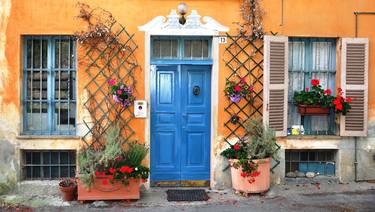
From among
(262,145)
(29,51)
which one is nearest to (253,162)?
(262,145)

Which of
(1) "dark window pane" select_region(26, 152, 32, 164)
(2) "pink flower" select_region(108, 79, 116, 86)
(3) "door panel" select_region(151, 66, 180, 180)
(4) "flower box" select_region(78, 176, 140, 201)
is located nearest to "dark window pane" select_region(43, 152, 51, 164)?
(1) "dark window pane" select_region(26, 152, 32, 164)

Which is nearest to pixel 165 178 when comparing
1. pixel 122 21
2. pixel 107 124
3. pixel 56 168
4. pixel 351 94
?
pixel 107 124

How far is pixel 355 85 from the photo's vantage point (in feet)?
28.9

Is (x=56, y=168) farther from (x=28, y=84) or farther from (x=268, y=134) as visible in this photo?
(x=268, y=134)

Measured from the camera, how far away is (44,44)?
874 cm

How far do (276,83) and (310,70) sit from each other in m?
0.94

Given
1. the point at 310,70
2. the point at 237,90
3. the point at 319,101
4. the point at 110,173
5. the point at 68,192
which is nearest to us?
the point at 110,173

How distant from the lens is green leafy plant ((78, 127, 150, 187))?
7.70 m

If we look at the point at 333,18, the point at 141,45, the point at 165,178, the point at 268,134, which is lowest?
the point at 165,178

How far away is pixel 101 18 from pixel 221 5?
2.13 meters

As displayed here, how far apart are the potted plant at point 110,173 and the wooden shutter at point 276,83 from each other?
2.37 metres

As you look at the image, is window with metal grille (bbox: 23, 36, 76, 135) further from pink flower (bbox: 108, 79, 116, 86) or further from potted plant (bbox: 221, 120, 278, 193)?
potted plant (bbox: 221, 120, 278, 193)

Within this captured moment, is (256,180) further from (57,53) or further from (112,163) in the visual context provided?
(57,53)

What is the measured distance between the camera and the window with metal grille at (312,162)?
917cm
